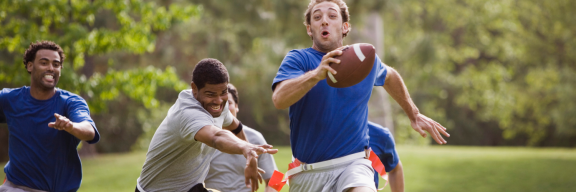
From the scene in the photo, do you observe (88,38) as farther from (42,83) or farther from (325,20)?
(325,20)

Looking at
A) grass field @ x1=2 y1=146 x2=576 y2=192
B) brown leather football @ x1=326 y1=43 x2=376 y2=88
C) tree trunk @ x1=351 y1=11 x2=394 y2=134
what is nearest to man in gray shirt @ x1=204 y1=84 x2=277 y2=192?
brown leather football @ x1=326 y1=43 x2=376 y2=88

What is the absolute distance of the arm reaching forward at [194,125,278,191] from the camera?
2.98 meters

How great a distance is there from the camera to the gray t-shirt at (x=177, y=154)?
369 centimetres

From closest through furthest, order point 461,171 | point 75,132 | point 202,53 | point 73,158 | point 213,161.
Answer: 1. point 75,132
2. point 73,158
3. point 213,161
4. point 461,171
5. point 202,53

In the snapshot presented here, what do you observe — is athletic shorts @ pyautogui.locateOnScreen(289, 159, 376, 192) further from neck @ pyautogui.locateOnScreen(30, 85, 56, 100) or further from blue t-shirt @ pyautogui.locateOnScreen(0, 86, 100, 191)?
neck @ pyautogui.locateOnScreen(30, 85, 56, 100)

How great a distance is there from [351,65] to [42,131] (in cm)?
272

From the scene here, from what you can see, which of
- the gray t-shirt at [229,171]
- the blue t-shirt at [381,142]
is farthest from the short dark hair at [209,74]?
the blue t-shirt at [381,142]

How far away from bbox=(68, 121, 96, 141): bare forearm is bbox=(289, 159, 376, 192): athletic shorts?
160 centimetres

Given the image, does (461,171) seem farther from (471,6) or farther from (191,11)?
(471,6)

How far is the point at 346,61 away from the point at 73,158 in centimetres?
262

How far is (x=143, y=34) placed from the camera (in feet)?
35.5

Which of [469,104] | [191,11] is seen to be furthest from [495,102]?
[191,11]

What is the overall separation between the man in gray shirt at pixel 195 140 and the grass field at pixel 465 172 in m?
7.78

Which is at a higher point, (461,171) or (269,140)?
(461,171)
